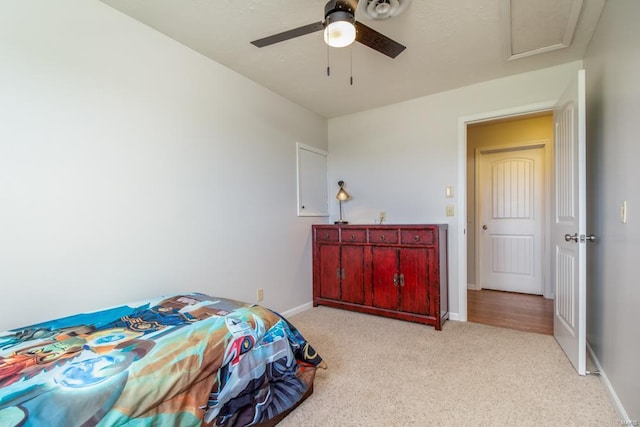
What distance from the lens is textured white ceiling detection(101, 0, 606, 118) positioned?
1.94 meters

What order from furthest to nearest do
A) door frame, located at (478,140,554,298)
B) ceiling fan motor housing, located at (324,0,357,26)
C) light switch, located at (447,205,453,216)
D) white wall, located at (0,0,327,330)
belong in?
door frame, located at (478,140,554,298) → light switch, located at (447,205,453,216) → white wall, located at (0,0,327,330) → ceiling fan motor housing, located at (324,0,357,26)

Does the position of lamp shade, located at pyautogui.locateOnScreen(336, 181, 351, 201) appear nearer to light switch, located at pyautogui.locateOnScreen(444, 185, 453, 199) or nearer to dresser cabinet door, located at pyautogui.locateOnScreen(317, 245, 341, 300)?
dresser cabinet door, located at pyautogui.locateOnScreen(317, 245, 341, 300)

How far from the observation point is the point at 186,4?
6.29 feet

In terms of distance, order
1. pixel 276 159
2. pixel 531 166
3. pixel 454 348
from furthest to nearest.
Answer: pixel 531 166 → pixel 276 159 → pixel 454 348

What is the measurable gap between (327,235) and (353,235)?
1.09 feet

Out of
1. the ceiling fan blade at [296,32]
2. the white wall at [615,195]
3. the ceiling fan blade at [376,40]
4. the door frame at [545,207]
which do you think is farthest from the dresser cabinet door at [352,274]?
the door frame at [545,207]

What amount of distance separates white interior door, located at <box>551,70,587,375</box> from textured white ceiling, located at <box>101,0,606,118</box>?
0.49 m

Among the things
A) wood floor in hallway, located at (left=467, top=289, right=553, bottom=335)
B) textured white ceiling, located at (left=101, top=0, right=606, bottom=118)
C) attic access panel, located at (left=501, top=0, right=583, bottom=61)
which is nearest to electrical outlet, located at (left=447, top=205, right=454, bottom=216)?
wood floor in hallway, located at (left=467, top=289, right=553, bottom=335)

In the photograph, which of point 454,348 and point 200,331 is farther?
point 454,348

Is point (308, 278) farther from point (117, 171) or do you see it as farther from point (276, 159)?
point (117, 171)

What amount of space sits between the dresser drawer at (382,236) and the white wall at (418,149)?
1.47ft

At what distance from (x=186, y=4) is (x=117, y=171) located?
112 centimetres

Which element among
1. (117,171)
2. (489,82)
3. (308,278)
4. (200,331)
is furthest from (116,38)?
(489,82)

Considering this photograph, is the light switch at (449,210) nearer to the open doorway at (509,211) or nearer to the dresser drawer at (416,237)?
the dresser drawer at (416,237)
